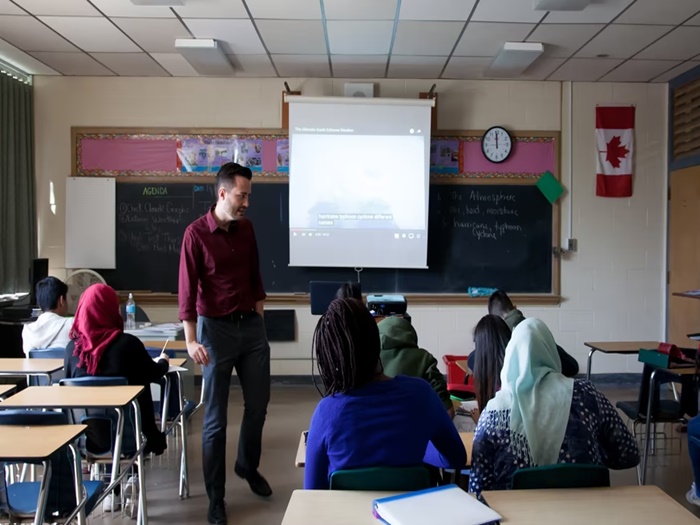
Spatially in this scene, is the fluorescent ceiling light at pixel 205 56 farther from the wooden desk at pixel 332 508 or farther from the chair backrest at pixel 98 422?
the wooden desk at pixel 332 508

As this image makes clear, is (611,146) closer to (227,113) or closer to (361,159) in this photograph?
(361,159)

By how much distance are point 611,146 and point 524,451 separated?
476cm

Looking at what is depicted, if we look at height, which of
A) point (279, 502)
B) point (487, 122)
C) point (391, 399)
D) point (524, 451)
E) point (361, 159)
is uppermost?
point (487, 122)

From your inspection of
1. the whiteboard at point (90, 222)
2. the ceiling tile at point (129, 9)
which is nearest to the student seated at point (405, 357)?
the ceiling tile at point (129, 9)

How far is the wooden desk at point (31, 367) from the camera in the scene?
9.60 ft

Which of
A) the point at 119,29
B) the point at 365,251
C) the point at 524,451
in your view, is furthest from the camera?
the point at 365,251

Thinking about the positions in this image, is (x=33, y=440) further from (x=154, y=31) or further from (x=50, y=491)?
(x=154, y=31)

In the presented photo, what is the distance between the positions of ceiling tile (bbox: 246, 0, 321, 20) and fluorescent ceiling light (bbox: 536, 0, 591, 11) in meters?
1.46

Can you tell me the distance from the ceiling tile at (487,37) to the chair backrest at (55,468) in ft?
12.3

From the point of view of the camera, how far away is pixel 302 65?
520 cm

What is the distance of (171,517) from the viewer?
286 cm

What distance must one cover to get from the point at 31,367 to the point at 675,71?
574cm

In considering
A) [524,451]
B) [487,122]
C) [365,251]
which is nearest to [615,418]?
[524,451]

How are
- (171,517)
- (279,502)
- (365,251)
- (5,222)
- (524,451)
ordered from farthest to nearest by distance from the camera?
(365,251), (5,222), (279,502), (171,517), (524,451)
